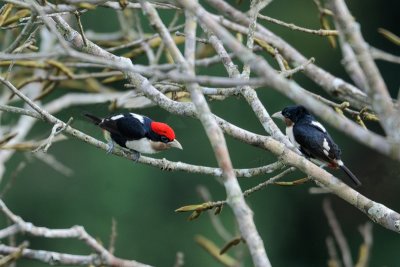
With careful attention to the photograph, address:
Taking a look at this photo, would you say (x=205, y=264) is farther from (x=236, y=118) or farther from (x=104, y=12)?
(x=104, y=12)

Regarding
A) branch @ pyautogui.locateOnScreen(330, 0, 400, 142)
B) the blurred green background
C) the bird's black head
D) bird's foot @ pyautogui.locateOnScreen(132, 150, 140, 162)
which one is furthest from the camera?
the blurred green background

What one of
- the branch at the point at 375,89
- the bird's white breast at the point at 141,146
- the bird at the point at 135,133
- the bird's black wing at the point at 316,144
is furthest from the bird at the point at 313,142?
the branch at the point at 375,89

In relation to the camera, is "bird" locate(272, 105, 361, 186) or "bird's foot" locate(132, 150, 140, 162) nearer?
"bird's foot" locate(132, 150, 140, 162)

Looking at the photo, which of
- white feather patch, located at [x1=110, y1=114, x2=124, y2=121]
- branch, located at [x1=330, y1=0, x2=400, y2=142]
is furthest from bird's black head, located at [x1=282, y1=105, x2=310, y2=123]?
branch, located at [x1=330, y1=0, x2=400, y2=142]

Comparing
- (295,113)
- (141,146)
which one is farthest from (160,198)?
(141,146)

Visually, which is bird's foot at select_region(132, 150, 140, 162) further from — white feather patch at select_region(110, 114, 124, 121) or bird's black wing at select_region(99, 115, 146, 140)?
white feather patch at select_region(110, 114, 124, 121)

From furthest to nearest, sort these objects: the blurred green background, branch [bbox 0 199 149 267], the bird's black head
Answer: the blurred green background, the bird's black head, branch [bbox 0 199 149 267]

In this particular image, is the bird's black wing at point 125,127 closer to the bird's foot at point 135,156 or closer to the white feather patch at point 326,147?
the bird's foot at point 135,156

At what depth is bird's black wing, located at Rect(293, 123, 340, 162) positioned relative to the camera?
5418 millimetres

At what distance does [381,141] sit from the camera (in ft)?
8.36

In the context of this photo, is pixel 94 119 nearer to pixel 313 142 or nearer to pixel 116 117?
pixel 116 117

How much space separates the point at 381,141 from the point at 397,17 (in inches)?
591

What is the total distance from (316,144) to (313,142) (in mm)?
27

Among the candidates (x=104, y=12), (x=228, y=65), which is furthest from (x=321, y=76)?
(x=104, y=12)
